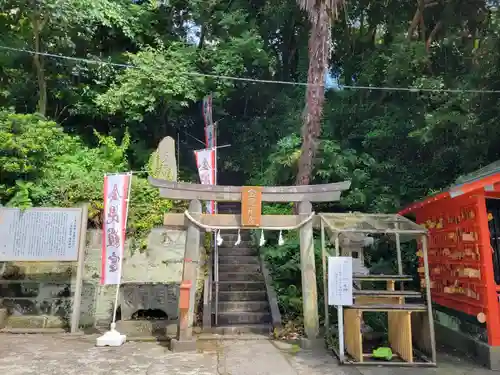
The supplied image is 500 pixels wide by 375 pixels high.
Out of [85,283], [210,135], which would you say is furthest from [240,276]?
[210,135]

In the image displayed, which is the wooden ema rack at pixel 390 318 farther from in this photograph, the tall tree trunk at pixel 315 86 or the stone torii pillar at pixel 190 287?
the tall tree trunk at pixel 315 86

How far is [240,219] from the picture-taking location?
25.8ft

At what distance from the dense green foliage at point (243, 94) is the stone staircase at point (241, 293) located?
3.17ft

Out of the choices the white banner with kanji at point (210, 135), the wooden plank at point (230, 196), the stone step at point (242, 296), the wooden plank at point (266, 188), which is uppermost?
the white banner with kanji at point (210, 135)

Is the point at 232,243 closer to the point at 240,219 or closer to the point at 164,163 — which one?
the point at 164,163

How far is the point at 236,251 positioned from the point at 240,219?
173 inches

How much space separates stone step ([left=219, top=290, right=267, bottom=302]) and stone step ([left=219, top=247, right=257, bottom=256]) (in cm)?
206

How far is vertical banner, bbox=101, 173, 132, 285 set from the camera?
8.27 meters

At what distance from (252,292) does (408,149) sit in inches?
272

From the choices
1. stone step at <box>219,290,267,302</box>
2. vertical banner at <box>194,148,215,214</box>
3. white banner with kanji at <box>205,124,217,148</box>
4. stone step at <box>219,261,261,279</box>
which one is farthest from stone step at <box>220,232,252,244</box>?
white banner with kanji at <box>205,124,217,148</box>

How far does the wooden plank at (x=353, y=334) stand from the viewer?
6.51m

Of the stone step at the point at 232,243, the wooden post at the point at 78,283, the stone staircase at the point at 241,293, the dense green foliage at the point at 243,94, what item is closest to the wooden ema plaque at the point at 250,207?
the stone staircase at the point at 241,293

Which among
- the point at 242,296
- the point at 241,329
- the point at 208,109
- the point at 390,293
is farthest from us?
the point at 208,109

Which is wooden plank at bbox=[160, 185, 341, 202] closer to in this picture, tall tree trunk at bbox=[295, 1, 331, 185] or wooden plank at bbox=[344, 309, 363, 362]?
wooden plank at bbox=[344, 309, 363, 362]
